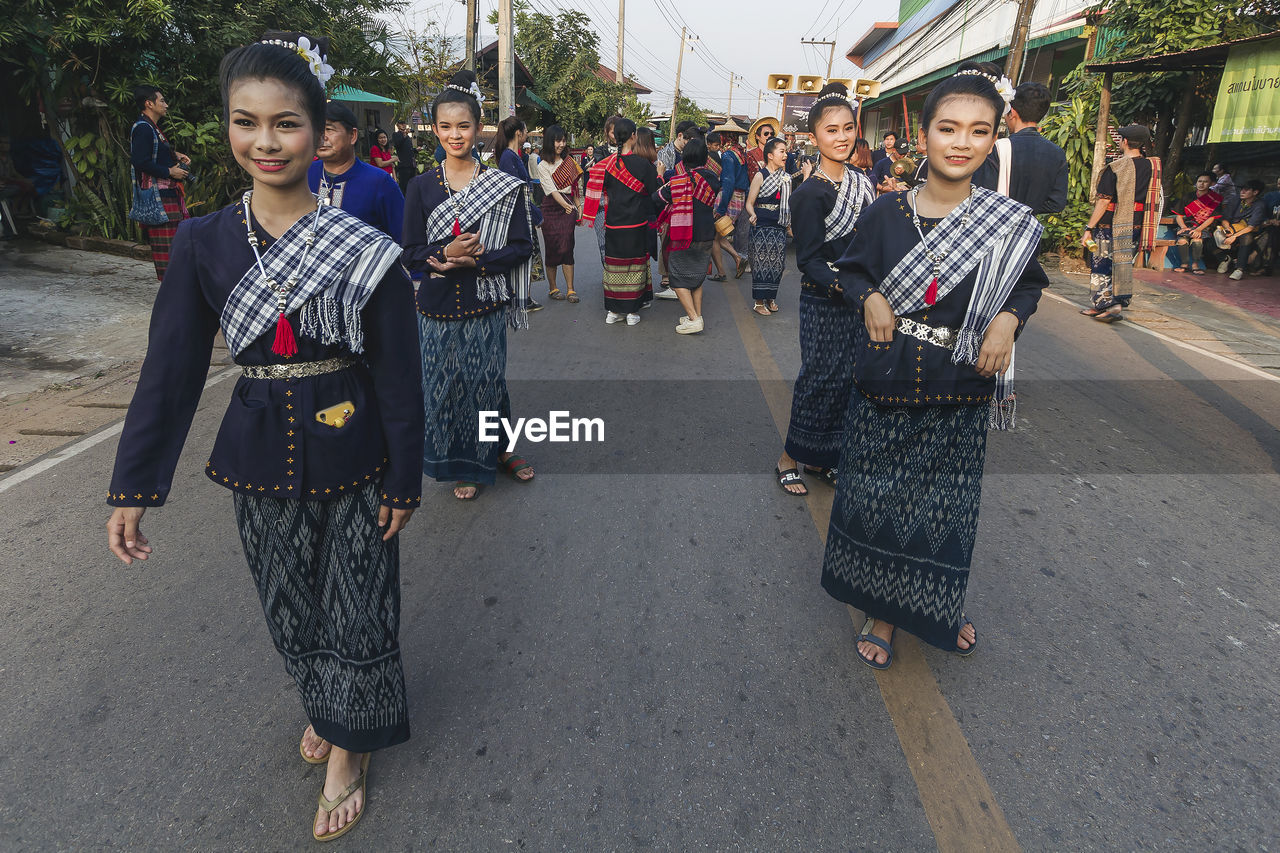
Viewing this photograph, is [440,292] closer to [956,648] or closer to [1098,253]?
[956,648]

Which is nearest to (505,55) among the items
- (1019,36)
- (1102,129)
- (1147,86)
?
(1019,36)

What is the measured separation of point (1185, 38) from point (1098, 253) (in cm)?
496

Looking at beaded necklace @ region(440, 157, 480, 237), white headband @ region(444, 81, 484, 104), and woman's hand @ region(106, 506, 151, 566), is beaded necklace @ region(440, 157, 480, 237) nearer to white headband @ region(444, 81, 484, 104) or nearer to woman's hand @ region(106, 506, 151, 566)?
white headband @ region(444, 81, 484, 104)

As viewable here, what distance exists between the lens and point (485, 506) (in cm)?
394

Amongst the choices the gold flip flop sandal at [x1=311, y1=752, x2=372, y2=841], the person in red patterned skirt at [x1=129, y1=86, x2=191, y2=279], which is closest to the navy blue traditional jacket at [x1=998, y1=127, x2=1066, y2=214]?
the gold flip flop sandal at [x1=311, y1=752, x2=372, y2=841]

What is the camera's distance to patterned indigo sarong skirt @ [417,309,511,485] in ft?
12.4

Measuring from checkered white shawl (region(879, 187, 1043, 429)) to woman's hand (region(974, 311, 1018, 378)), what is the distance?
0.18 ft

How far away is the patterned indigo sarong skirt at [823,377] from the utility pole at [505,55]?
43.2 ft

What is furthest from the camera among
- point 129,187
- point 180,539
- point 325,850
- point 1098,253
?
point 129,187

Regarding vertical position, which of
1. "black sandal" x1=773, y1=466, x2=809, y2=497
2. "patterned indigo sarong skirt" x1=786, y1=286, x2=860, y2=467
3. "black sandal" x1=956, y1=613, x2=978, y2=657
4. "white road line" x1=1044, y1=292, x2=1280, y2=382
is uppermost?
"patterned indigo sarong skirt" x1=786, y1=286, x2=860, y2=467

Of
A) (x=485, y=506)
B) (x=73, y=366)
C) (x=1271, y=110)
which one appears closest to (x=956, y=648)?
(x=485, y=506)

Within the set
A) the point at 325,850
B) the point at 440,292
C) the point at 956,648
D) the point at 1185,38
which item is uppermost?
the point at 1185,38

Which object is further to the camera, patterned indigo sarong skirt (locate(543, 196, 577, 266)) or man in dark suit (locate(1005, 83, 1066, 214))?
patterned indigo sarong skirt (locate(543, 196, 577, 266))

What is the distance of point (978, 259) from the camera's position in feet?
7.47
